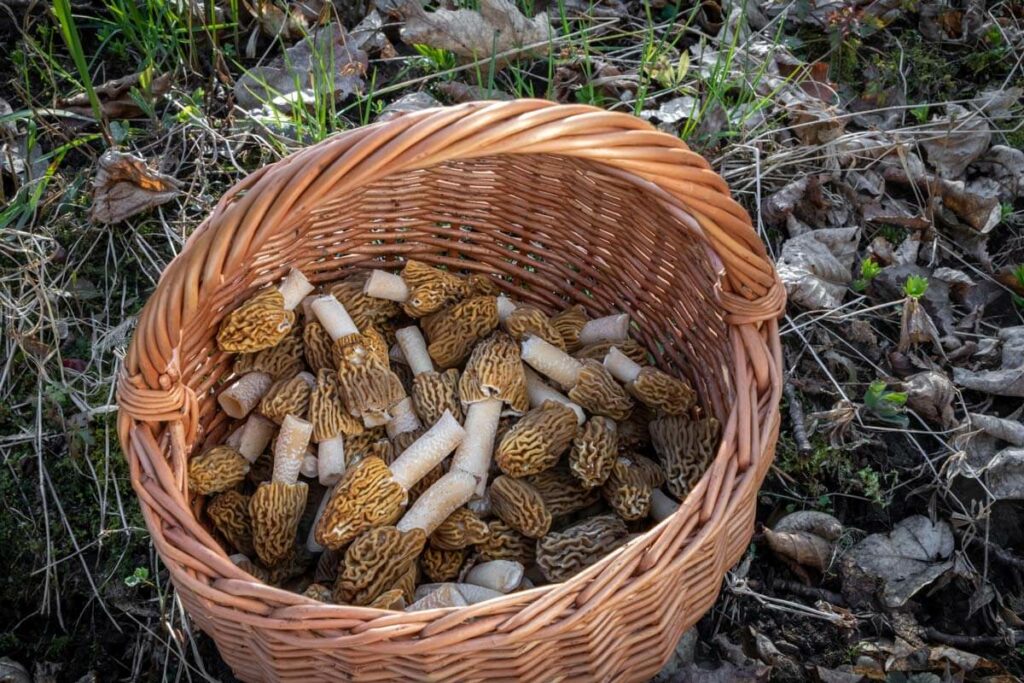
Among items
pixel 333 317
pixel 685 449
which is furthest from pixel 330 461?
pixel 685 449

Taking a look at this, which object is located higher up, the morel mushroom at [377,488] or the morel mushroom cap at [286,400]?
the morel mushroom cap at [286,400]

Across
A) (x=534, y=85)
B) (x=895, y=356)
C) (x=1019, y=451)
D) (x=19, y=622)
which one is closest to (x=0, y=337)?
(x=19, y=622)

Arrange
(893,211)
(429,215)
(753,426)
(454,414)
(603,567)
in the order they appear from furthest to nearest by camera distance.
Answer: (893,211) → (429,215) → (454,414) → (753,426) → (603,567)

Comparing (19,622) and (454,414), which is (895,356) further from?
(19,622)

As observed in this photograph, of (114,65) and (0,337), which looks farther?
(114,65)

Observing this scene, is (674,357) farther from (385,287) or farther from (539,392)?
(385,287)

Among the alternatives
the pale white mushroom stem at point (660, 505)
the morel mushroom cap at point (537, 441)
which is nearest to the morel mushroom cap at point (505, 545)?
the morel mushroom cap at point (537, 441)

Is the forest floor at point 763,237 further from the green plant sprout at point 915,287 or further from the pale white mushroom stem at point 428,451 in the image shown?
the pale white mushroom stem at point 428,451
